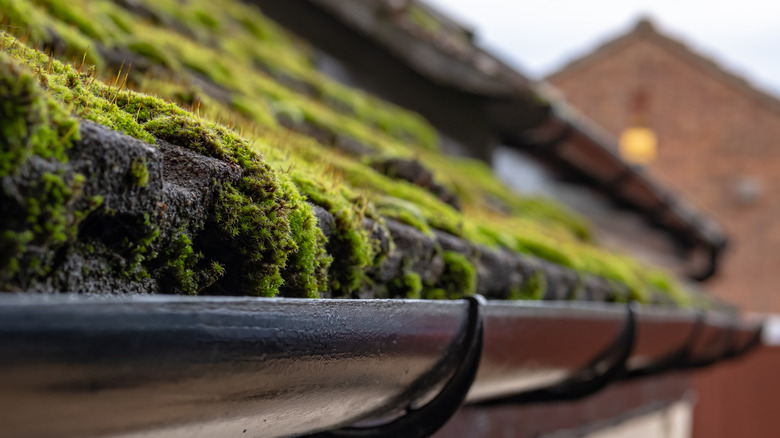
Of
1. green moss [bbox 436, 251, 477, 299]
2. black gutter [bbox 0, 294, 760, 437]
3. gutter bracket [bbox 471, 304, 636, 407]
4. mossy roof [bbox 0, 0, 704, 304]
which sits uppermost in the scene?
mossy roof [bbox 0, 0, 704, 304]

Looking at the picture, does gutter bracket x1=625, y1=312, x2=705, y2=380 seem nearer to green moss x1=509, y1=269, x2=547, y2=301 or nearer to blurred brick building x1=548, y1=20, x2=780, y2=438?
green moss x1=509, y1=269, x2=547, y2=301

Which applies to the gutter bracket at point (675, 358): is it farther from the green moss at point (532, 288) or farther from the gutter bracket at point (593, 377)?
the green moss at point (532, 288)

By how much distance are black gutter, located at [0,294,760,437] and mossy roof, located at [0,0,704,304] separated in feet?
0.37

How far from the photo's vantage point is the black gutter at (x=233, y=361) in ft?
1.95

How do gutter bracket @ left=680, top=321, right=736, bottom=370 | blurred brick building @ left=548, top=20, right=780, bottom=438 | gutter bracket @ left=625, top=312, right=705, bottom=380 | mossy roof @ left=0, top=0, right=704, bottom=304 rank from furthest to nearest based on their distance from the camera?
blurred brick building @ left=548, top=20, right=780, bottom=438 → gutter bracket @ left=680, top=321, right=736, bottom=370 → gutter bracket @ left=625, top=312, right=705, bottom=380 → mossy roof @ left=0, top=0, right=704, bottom=304

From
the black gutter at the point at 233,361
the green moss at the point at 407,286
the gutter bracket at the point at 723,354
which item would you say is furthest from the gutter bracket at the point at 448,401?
the gutter bracket at the point at 723,354

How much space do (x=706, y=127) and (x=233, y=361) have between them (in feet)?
59.8

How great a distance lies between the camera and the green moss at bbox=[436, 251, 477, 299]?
163cm

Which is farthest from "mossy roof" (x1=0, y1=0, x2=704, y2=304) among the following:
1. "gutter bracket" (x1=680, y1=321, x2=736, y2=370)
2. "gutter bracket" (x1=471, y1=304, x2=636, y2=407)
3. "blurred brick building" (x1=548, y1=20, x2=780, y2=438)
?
"blurred brick building" (x1=548, y1=20, x2=780, y2=438)

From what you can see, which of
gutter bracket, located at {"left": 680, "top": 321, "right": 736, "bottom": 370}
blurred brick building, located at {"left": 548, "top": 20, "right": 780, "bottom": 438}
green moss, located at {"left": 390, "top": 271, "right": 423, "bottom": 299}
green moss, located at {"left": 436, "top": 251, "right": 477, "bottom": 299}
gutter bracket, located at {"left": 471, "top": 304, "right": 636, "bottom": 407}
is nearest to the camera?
green moss, located at {"left": 390, "top": 271, "right": 423, "bottom": 299}

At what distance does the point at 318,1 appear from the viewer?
14.0 feet

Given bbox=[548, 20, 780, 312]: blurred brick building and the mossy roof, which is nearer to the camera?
the mossy roof

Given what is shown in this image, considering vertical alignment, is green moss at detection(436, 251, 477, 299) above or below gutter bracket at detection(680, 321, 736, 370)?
above

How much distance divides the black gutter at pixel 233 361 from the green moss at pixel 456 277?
0.13 meters
